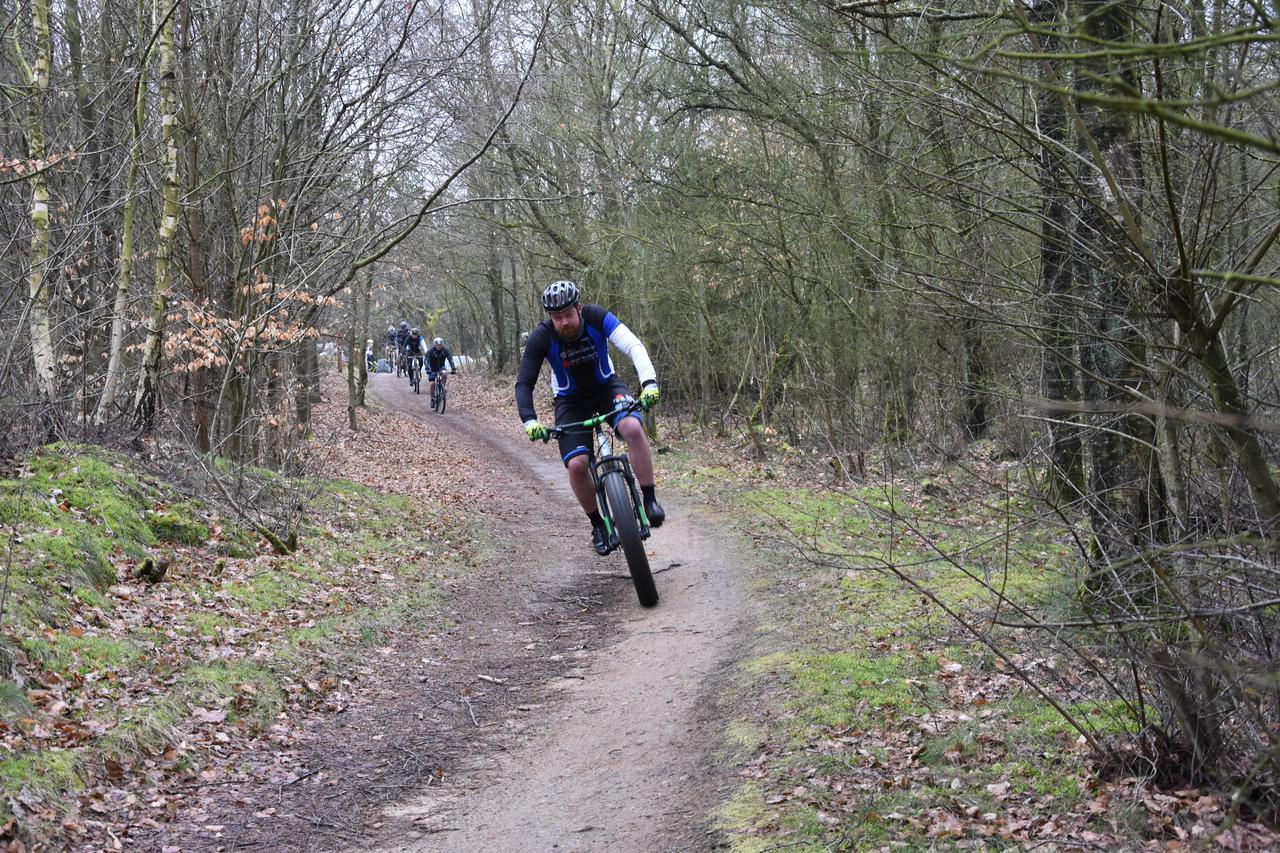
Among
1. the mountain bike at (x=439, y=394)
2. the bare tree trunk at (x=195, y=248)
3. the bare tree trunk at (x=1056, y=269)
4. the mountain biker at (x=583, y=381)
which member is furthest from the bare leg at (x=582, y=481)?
the mountain bike at (x=439, y=394)

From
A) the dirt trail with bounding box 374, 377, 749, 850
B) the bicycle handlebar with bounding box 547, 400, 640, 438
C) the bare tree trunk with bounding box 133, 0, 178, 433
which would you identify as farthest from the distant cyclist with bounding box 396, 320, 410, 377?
the bicycle handlebar with bounding box 547, 400, 640, 438

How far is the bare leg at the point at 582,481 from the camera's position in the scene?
876 centimetres

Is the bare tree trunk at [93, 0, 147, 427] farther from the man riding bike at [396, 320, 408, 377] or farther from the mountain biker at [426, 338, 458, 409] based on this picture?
the man riding bike at [396, 320, 408, 377]

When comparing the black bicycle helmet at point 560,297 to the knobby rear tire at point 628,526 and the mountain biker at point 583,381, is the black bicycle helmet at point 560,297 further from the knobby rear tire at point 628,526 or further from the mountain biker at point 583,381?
the knobby rear tire at point 628,526

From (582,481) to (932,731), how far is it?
4.24m

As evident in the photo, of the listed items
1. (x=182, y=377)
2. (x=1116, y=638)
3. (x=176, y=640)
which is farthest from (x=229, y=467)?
(x=1116, y=638)

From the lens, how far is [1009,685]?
18.7ft

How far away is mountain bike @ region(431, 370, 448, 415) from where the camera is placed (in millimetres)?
31922

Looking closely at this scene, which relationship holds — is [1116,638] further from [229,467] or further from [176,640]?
[229,467]

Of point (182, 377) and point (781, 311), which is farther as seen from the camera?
point (781, 311)

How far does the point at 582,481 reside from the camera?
884 cm

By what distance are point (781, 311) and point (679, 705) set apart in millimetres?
13280

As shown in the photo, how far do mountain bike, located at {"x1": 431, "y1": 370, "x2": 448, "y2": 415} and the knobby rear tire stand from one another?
24.0m

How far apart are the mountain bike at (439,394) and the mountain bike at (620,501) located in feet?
77.2
